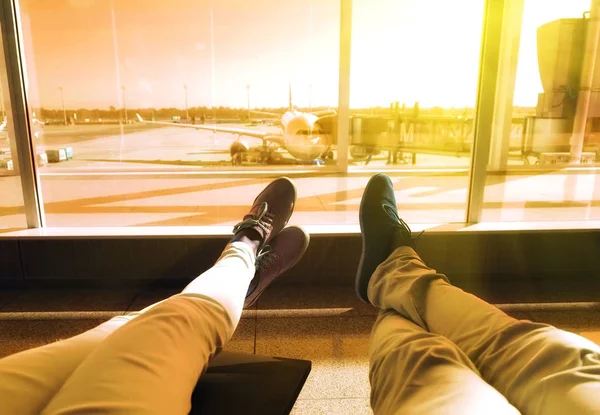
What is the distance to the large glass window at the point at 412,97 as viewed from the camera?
10.6 feet

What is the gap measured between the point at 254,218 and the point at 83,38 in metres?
4.02

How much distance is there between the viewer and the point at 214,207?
242 centimetres

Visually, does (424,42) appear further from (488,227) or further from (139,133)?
(139,133)

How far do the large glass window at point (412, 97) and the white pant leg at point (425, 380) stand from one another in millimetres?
1932

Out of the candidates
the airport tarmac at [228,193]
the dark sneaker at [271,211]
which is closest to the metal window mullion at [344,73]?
the airport tarmac at [228,193]

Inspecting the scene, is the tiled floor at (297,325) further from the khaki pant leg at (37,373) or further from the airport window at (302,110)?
the khaki pant leg at (37,373)

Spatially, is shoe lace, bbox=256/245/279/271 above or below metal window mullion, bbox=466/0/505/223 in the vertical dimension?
below

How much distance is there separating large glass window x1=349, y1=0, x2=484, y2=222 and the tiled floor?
3.79ft

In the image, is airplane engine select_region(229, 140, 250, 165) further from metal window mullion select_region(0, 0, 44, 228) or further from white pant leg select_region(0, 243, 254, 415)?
white pant leg select_region(0, 243, 254, 415)

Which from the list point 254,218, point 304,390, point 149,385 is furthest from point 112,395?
point 254,218

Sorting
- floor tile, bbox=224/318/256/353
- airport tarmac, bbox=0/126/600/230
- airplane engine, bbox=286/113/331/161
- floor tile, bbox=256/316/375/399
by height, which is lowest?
floor tile, bbox=256/316/375/399

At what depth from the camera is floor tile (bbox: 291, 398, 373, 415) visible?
1.07m

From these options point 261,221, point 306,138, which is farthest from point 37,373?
point 306,138

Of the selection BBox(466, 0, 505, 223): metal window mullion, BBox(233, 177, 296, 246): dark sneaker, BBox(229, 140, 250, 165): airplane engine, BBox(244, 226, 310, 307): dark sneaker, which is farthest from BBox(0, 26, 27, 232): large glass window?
BBox(229, 140, 250, 165): airplane engine
